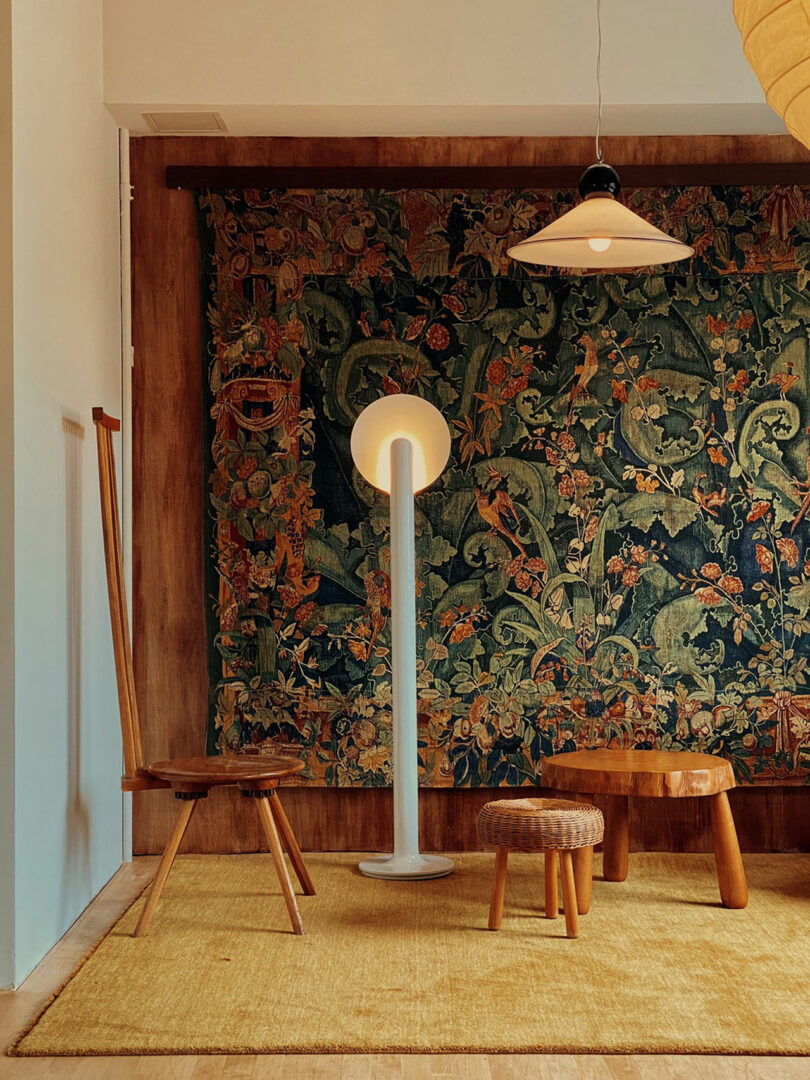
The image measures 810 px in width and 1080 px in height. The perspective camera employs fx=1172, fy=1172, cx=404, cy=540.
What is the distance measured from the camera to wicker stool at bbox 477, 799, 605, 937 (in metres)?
3.15

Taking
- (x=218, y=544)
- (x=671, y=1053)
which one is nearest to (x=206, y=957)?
(x=671, y=1053)

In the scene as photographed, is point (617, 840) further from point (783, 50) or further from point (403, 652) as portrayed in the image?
point (783, 50)

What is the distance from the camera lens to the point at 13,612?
114 inches

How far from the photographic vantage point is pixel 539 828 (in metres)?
3.15

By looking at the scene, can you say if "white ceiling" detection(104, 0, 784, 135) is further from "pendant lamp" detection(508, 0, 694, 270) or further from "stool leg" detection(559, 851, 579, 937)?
"stool leg" detection(559, 851, 579, 937)

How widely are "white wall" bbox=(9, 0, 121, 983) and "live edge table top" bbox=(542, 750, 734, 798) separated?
1446 millimetres

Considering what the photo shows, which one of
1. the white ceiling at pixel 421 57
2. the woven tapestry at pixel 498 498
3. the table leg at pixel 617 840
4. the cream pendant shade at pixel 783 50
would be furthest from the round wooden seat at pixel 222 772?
the cream pendant shade at pixel 783 50

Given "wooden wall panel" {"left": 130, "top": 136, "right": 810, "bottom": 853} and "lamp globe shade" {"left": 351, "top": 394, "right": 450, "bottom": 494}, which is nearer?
"lamp globe shade" {"left": 351, "top": 394, "right": 450, "bottom": 494}

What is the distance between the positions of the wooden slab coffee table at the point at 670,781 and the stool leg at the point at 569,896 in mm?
349

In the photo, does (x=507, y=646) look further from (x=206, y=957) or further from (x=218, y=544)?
(x=206, y=957)

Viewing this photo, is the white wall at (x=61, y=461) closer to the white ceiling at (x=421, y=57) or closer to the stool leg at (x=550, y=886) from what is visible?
the white ceiling at (x=421, y=57)

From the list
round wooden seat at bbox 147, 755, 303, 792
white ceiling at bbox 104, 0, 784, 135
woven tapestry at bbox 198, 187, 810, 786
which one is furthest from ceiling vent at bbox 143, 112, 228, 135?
round wooden seat at bbox 147, 755, 303, 792

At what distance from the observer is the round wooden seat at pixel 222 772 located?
3.26 metres

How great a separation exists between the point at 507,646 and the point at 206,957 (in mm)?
1617
